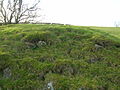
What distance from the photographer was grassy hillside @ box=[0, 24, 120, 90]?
543 cm

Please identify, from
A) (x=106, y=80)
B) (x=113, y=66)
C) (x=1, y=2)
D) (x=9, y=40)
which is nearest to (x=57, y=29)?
(x=9, y=40)

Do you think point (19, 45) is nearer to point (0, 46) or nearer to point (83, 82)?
point (0, 46)

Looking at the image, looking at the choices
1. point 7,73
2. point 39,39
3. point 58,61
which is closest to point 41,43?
point 39,39

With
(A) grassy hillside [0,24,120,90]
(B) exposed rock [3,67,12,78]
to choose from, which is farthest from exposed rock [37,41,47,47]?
(B) exposed rock [3,67,12,78]

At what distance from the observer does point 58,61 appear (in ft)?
20.7

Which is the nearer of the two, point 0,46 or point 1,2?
point 0,46

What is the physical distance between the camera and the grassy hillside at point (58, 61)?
214 inches

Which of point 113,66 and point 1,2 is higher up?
point 1,2

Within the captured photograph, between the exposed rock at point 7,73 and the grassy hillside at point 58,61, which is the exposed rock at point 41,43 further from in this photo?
the exposed rock at point 7,73

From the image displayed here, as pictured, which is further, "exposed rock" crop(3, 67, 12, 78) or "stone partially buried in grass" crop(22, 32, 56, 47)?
"stone partially buried in grass" crop(22, 32, 56, 47)

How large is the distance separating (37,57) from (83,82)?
6.92 feet

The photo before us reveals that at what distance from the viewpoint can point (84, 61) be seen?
22.0 ft

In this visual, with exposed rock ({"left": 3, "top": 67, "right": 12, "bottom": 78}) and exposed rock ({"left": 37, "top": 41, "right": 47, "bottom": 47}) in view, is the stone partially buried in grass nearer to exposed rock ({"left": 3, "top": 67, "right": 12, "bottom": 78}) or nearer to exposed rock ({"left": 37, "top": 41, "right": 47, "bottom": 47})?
exposed rock ({"left": 37, "top": 41, "right": 47, "bottom": 47})

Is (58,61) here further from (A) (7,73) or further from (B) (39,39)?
(B) (39,39)
